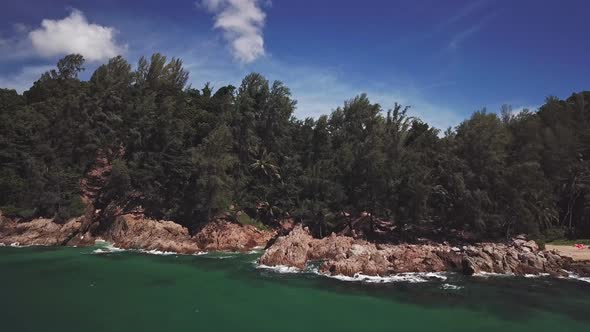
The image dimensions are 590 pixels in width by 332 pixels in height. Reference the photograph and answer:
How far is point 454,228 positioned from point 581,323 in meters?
34.0

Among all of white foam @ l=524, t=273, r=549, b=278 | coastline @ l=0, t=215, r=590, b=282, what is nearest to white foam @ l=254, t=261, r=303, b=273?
coastline @ l=0, t=215, r=590, b=282

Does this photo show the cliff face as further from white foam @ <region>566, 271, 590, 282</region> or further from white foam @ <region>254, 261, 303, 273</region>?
white foam @ <region>566, 271, 590, 282</region>

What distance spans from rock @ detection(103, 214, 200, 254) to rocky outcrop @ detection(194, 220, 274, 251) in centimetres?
160

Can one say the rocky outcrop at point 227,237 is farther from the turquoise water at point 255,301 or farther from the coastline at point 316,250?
the turquoise water at point 255,301

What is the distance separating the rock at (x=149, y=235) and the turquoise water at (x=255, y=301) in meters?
10.6

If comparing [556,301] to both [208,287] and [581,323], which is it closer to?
[581,323]

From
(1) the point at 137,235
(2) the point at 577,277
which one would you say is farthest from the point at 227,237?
(2) the point at 577,277

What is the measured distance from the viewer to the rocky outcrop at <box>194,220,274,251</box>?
55.6 metres

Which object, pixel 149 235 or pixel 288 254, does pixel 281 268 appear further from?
pixel 149 235

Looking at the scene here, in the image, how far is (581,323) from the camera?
2677 cm

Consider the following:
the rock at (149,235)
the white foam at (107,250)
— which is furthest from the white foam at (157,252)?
the white foam at (107,250)

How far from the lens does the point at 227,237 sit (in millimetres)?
56688

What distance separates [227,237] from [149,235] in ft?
34.5

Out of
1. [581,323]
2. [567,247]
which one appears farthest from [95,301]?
[567,247]
